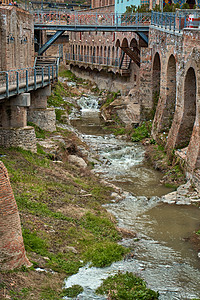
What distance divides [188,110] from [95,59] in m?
27.4

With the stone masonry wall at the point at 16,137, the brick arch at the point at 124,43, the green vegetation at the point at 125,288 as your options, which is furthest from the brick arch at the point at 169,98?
the green vegetation at the point at 125,288

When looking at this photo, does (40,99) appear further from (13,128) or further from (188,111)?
(188,111)

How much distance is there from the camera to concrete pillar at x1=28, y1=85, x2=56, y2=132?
83.8 feet

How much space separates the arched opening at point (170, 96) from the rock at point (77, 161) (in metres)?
6.05

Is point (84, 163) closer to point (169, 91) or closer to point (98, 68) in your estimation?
point (169, 91)

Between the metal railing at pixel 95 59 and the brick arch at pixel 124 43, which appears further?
the metal railing at pixel 95 59

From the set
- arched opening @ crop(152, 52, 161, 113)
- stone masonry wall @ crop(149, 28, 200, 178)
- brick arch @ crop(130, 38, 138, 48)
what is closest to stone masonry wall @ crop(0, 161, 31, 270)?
stone masonry wall @ crop(149, 28, 200, 178)

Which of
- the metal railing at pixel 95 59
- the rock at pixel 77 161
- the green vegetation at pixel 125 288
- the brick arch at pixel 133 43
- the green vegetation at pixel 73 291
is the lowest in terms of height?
the green vegetation at pixel 125 288

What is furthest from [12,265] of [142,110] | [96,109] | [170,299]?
[96,109]

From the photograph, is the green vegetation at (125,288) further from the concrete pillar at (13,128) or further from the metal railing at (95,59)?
the metal railing at (95,59)

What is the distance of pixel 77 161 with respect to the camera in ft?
71.7

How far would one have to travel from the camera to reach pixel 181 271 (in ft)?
41.1

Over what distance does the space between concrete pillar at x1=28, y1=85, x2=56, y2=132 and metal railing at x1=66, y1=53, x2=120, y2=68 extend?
51.9 ft

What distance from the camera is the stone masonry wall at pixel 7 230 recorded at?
1017 cm
